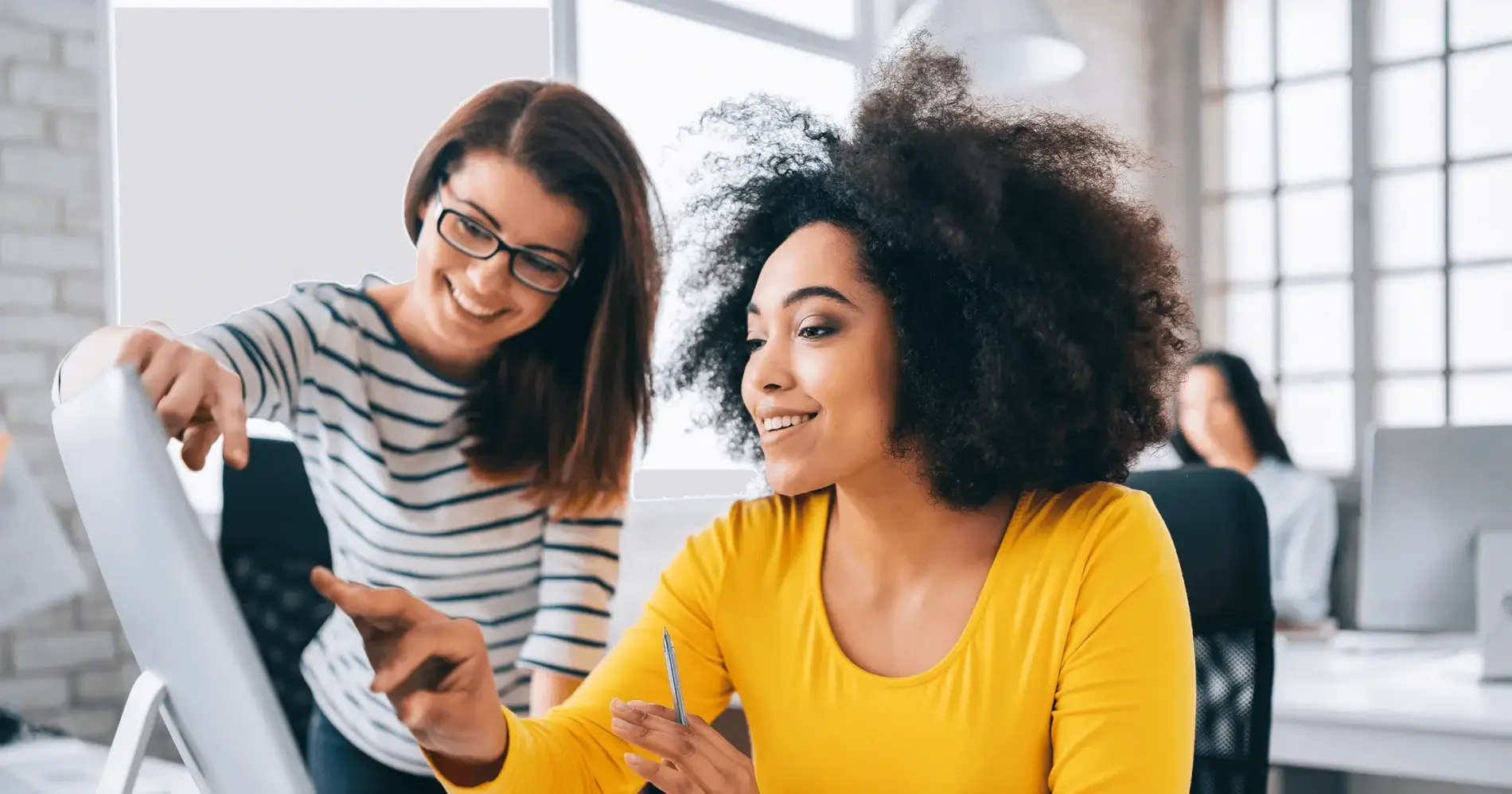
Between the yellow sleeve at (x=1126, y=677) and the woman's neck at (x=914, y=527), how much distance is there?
117 millimetres

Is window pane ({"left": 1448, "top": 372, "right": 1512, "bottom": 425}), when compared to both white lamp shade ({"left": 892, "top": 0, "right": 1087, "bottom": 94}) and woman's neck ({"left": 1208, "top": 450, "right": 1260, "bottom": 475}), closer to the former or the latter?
woman's neck ({"left": 1208, "top": 450, "right": 1260, "bottom": 475})

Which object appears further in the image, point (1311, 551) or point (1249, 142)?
point (1249, 142)

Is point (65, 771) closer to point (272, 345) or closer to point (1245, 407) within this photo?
point (272, 345)

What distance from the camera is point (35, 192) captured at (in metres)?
2.19

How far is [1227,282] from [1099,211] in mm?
4202

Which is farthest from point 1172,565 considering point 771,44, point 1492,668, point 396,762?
point 771,44

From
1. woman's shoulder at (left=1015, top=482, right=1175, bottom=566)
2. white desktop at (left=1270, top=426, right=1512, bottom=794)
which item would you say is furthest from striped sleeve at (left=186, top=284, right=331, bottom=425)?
white desktop at (left=1270, top=426, right=1512, bottom=794)

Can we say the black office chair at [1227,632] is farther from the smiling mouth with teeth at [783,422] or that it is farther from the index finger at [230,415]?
the index finger at [230,415]

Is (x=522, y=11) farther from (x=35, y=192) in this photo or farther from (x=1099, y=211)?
(x=1099, y=211)

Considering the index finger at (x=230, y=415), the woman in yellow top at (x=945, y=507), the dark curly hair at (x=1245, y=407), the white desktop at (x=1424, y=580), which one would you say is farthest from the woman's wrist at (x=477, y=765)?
the dark curly hair at (x=1245, y=407)

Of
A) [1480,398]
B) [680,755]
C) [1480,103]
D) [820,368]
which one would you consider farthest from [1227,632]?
[1480,103]

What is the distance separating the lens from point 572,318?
142 centimetres

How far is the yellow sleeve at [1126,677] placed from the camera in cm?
96

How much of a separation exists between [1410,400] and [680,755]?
4.41 metres
